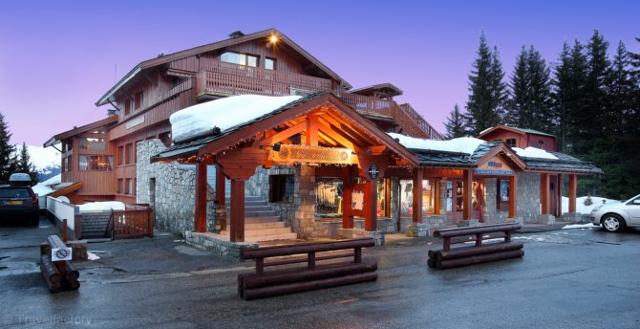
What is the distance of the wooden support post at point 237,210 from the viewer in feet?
38.4

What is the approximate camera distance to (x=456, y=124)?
6056 cm

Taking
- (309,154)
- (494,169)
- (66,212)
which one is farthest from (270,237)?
(494,169)

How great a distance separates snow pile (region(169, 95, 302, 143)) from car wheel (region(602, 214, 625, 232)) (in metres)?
14.7

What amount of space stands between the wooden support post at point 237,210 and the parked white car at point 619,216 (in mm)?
15942

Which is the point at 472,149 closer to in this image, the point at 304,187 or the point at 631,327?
the point at 304,187

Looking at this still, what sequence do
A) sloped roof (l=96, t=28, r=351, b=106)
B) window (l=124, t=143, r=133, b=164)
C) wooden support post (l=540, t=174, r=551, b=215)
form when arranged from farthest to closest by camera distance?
1. window (l=124, t=143, r=133, b=164)
2. wooden support post (l=540, t=174, r=551, b=215)
3. sloped roof (l=96, t=28, r=351, b=106)

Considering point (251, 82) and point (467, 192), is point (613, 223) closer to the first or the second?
point (467, 192)

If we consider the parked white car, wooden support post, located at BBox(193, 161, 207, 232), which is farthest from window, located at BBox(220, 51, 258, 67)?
the parked white car

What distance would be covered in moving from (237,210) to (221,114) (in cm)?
339

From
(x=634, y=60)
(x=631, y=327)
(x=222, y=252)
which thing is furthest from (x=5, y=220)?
(x=634, y=60)

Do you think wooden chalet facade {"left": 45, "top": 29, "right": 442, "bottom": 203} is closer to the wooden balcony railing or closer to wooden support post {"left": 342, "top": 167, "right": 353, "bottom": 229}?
the wooden balcony railing

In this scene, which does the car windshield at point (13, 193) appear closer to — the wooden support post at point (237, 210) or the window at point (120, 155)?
the window at point (120, 155)

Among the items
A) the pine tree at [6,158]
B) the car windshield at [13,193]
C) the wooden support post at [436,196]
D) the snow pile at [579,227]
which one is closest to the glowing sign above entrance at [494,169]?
the wooden support post at [436,196]

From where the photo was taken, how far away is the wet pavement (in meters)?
6.45
